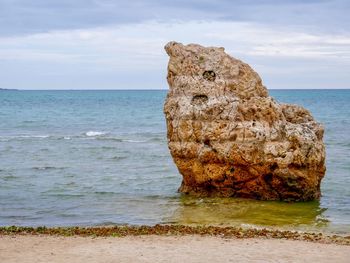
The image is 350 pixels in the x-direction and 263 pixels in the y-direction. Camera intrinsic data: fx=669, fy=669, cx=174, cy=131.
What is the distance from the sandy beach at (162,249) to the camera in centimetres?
1492

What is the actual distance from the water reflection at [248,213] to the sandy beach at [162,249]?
340 centimetres

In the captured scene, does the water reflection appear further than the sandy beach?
Yes

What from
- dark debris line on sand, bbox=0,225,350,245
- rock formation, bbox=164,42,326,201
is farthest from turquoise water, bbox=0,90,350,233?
dark debris line on sand, bbox=0,225,350,245

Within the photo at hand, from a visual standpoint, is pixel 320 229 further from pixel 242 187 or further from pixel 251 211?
pixel 242 187

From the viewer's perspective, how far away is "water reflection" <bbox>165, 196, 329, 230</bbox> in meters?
20.6

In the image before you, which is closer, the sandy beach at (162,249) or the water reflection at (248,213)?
the sandy beach at (162,249)

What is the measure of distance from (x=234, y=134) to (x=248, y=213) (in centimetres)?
286

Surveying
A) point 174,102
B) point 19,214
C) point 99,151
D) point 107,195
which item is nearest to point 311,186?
point 174,102

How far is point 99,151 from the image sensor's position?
4178 centimetres

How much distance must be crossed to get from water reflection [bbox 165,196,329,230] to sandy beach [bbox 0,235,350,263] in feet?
11.2

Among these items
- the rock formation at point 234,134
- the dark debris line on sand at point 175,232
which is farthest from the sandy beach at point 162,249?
the rock formation at point 234,134

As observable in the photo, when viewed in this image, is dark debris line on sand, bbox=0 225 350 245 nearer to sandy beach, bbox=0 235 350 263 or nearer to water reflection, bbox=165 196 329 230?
sandy beach, bbox=0 235 350 263

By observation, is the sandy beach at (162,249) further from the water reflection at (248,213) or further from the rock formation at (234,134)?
the rock formation at (234,134)

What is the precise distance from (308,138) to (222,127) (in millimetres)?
3011
